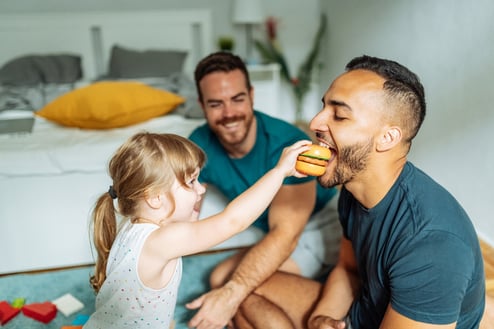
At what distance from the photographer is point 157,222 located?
117 centimetres

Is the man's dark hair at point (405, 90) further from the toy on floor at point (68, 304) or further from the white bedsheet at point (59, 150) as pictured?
the toy on floor at point (68, 304)

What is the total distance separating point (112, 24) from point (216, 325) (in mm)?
3240

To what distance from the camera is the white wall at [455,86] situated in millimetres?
2215

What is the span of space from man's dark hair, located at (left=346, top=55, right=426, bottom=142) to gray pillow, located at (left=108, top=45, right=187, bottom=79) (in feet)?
8.88

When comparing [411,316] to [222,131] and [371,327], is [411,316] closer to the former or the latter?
[371,327]

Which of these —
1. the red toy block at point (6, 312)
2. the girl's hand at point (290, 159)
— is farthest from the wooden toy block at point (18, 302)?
the girl's hand at point (290, 159)

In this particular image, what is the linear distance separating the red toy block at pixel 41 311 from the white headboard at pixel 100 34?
95.3 inches

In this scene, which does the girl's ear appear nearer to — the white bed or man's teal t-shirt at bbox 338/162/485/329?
man's teal t-shirt at bbox 338/162/485/329

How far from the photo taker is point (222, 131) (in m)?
1.78

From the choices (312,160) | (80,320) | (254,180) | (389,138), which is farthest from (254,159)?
(80,320)

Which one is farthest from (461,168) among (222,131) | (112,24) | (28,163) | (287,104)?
(112,24)

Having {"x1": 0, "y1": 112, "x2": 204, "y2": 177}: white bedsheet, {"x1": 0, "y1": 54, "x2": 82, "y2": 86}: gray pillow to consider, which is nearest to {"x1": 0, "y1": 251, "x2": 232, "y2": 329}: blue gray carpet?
{"x1": 0, "y1": 112, "x2": 204, "y2": 177}: white bedsheet

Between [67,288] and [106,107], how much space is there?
96cm

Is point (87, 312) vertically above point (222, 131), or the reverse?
point (222, 131)
